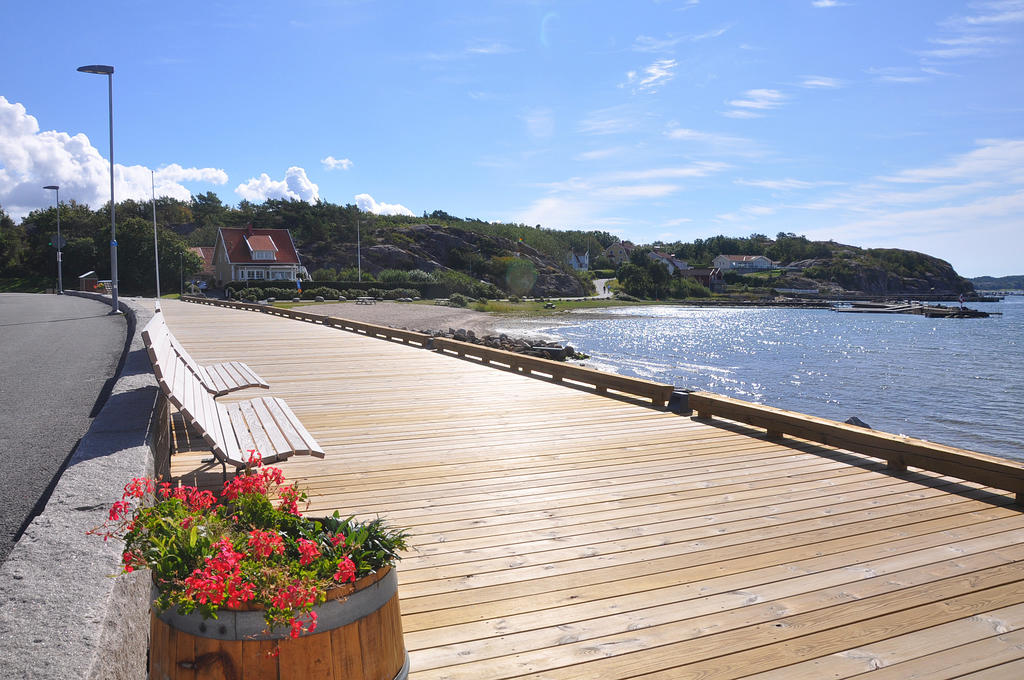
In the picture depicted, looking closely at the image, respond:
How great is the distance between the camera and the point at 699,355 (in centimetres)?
3606

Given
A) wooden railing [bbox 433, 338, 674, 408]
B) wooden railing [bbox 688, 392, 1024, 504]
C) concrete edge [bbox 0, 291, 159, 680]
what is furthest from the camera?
wooden railing [bbox 433, 338, 674, 408]

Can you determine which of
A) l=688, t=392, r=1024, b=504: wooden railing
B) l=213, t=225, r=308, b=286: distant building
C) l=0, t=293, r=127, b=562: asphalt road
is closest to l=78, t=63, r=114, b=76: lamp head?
l=0, t=293, r=127, b=562: asphalt road

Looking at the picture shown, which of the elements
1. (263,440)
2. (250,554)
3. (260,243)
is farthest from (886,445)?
(260,243)

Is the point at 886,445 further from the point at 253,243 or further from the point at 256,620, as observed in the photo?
the point at 253,243

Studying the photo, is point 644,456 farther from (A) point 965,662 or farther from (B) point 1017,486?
(A) point 965,662

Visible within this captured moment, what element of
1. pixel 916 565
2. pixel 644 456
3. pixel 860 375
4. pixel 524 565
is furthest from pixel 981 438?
pixel 524 565

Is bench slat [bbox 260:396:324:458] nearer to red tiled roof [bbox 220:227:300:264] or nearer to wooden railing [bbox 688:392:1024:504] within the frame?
wooden railing [bbox 688:392:1024:504]

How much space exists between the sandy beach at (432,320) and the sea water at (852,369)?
2786 mm

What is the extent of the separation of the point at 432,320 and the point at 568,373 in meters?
30.7

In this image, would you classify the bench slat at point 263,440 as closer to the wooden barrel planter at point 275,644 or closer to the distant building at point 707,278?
the wooden barrel planter at point 275,644

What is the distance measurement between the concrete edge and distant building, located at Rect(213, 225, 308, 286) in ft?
223

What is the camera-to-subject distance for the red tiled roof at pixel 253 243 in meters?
68.4

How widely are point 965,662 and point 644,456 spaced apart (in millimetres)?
3333

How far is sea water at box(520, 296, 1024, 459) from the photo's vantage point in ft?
65.6
